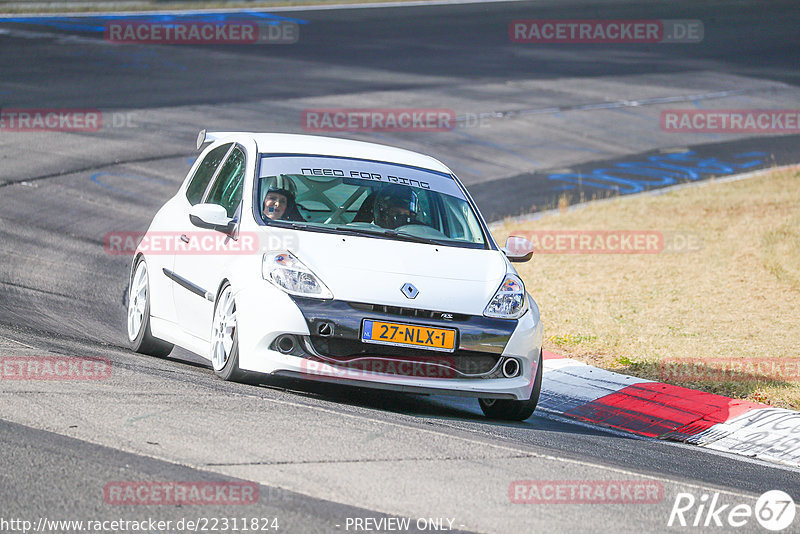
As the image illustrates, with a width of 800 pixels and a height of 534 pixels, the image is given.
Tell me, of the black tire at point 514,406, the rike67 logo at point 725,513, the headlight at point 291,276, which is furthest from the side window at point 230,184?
the rike67 logo at point 725,513

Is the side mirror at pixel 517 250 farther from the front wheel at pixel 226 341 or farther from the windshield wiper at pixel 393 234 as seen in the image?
the front wheel at pixel 226 341

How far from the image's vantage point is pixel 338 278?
730 cm

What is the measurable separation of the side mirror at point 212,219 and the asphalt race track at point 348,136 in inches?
Result: 38.2

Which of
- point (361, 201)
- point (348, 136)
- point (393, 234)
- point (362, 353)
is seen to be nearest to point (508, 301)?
point (393, 234)

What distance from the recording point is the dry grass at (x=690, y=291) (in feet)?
33.7

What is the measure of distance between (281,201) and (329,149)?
0.81 m

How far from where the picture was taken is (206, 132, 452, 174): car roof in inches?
342

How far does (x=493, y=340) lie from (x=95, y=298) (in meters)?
5.08

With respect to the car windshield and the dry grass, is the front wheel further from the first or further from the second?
the dry grass

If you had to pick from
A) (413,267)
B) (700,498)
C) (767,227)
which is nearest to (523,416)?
(413,267)

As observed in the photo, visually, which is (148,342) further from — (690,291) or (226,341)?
(690,291)

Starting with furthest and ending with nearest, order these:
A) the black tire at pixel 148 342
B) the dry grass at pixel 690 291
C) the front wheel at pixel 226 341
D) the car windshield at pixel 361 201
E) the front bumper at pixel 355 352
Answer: the dry grass at pixel 690 291, the black tire at pixel 148 342, the car windshield at pixel 361 201, the front wheel at pixel 226 341, the front bumper at pixel 355 352

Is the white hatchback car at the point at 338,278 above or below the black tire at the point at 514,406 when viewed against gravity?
above

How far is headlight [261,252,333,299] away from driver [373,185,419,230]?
1052 millimetres
